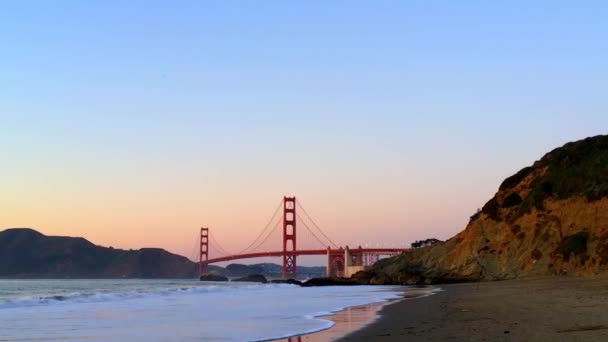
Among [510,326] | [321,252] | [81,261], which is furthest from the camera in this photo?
[81,261]

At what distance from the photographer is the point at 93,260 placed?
18950cm

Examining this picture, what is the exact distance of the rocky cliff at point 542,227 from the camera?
38.1 meters

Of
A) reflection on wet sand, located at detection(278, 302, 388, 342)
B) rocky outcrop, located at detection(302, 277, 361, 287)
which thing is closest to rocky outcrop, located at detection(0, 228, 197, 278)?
rocky outcrop, located at detection(302, 277, 361, 287)

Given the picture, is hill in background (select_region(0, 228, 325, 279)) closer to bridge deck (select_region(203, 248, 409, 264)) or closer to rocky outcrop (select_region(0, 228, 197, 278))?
rocky outcrop (select_region(0, 228, 197, 278))

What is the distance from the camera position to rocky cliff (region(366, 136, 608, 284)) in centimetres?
3809

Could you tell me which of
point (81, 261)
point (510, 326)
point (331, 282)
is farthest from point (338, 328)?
point (81, 261)

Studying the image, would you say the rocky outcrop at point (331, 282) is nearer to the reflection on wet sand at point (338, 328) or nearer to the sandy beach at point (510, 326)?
the reflection on wet sand at point (338, 328)

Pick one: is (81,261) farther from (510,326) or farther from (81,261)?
(510,326)

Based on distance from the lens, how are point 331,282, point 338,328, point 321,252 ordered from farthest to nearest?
point 321,252 → point 331,282 → point 338,328

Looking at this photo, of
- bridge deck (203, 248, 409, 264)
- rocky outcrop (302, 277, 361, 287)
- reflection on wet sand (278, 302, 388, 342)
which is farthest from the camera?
bridge deck (203, 248, 409, 264)

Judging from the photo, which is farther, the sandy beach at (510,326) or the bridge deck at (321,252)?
the bridge deck at (321,252)

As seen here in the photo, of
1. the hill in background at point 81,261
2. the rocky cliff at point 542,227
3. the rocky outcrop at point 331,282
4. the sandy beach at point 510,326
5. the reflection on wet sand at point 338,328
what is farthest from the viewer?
the hill in background at point 81,261

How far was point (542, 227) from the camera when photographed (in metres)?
43.2

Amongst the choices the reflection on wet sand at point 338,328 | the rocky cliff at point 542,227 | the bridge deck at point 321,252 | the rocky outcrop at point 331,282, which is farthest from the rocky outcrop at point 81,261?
the reflection on wet sand at point 338,328
